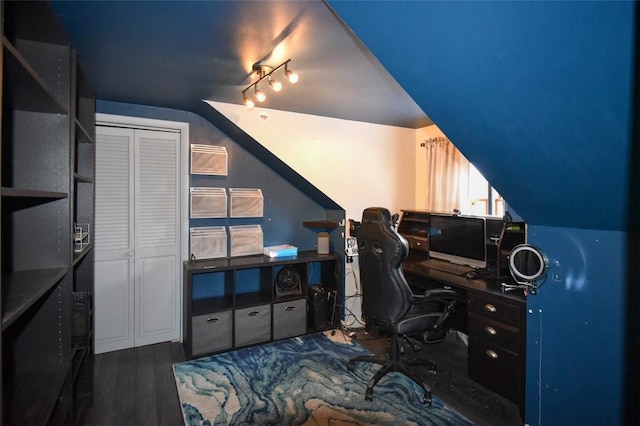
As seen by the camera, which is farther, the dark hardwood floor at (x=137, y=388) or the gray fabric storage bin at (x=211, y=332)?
the gray fabric storage bin at (x=211, y=332)

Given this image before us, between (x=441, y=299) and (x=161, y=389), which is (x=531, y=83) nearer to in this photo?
(x=441, y=299)

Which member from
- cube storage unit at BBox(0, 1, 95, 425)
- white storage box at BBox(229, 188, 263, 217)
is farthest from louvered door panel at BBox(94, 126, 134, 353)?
cube storage unit at BBox(0, 1, 95, 425)

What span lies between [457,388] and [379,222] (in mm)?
1340

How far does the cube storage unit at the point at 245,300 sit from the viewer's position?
9.22 feet

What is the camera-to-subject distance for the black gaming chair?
88.2 inches

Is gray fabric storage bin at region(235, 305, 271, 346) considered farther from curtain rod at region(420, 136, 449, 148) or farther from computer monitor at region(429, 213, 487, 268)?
curtain rod at region(420, 136, 449, 148)

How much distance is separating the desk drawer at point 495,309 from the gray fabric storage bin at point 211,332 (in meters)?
2.01

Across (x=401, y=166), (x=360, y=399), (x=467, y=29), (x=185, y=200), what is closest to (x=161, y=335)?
(x=185, y=200)

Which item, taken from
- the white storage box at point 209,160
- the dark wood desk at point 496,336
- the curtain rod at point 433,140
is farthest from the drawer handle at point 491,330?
the white storage box at point 209,160

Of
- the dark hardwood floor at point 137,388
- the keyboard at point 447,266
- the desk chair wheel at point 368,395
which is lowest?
the dark hardwood floor at point 137,388

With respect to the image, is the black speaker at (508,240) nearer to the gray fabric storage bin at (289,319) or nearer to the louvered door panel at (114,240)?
the gray fabric storage bin at (289,319)

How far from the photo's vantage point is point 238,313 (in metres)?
2.94

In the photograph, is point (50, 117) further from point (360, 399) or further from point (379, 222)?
point (360, 399)

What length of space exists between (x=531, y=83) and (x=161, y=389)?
284cm
